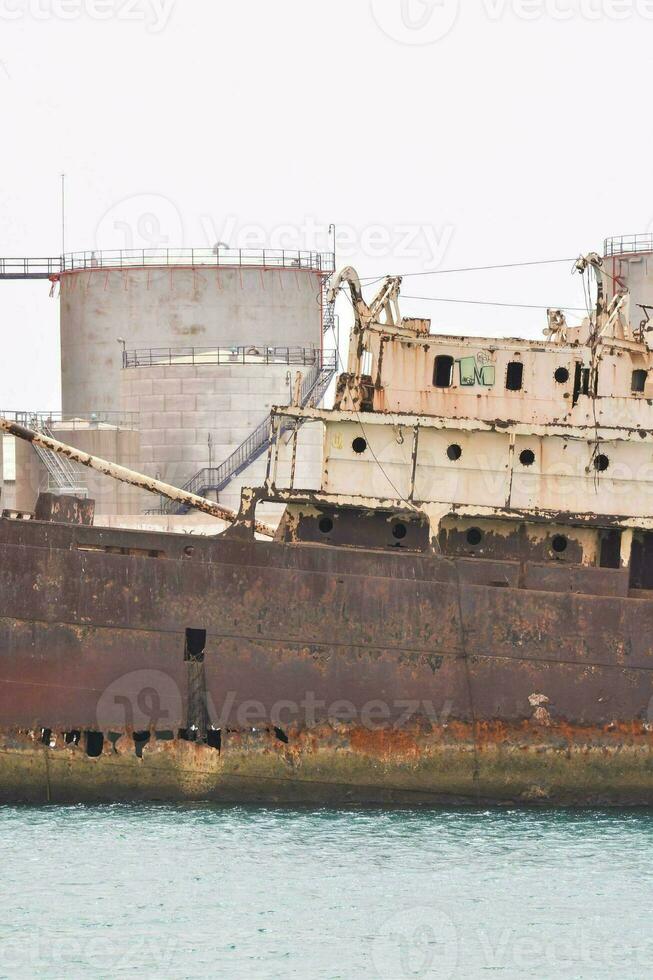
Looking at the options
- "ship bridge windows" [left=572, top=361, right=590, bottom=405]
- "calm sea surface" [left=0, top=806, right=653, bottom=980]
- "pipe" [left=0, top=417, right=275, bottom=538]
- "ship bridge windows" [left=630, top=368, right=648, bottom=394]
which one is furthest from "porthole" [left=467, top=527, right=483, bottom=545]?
"calm sea surface" [left=0, top=806, right=653, bottom=980]

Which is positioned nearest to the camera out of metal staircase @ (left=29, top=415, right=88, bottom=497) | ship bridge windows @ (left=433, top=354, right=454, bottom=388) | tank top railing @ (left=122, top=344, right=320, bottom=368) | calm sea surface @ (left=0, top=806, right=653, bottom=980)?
calm sea surface @ (left=0, top=806, right=653, bottom=980)

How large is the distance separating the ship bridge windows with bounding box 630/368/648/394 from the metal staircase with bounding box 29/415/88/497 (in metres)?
21.5

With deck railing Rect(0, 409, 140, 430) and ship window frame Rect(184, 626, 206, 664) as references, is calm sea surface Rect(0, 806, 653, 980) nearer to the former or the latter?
ship window frame Rect(184, 626, 206, 664)

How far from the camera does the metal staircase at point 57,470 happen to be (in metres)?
44.2

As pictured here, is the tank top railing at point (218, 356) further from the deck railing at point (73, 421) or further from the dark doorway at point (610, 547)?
the dark doorway at point (610, 547)

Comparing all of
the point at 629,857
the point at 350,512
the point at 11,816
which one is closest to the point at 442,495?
the point at 350,512

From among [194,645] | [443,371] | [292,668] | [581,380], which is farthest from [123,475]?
[581,380]

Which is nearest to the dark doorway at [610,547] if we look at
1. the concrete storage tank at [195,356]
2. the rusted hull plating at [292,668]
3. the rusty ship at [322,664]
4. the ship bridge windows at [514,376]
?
the rusty ship at [322,664]

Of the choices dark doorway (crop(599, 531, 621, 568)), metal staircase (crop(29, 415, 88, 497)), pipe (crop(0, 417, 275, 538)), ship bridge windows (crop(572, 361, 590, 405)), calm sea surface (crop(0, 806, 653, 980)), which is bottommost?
calm sea surface (crop(0, 806, 653, 980))

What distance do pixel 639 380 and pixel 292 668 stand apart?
6.25m

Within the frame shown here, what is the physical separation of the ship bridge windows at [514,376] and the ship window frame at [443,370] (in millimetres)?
754

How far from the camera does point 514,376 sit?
80.5ft

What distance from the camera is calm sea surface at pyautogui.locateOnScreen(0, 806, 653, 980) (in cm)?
1792

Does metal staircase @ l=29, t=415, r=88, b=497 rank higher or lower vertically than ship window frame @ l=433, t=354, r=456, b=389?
lower
